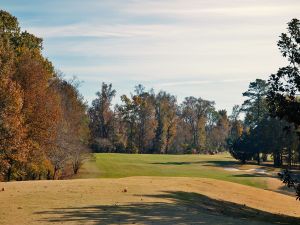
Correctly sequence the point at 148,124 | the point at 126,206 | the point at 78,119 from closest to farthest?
1. the point at 126,206
2. the point at 78,119
3. the point at 148,124

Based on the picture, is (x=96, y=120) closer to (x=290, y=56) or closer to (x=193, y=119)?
(x=193, y=119)

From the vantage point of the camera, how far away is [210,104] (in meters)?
165

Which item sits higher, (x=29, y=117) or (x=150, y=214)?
(x=29, y=117)

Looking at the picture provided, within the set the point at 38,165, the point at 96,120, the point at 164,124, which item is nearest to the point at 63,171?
the point at 38,165

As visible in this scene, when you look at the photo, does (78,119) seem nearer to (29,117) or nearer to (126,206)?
(29,117)

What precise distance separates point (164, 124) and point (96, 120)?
2274 cm

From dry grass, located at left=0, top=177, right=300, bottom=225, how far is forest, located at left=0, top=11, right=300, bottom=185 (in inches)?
270

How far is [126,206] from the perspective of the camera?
23.5 metres

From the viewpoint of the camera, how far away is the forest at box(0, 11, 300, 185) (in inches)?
1549

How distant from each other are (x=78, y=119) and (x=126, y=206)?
46.4m

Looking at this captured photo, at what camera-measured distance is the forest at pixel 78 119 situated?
39.3 meters

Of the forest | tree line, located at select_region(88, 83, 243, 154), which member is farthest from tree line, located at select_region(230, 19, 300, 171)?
tree line, located at select_region(88, 83, 243, 154)

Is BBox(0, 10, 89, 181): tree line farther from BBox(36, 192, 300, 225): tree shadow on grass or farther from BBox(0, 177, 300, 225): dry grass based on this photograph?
BBox(36, 192, 300, 225): tree shadow on grass

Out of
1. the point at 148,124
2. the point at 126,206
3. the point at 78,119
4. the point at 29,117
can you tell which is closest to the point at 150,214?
the point at 126,206
